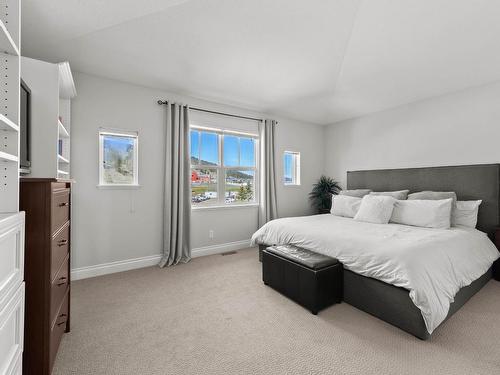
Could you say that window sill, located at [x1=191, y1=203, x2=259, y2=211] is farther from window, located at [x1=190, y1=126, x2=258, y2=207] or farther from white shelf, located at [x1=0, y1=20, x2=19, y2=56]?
white shelf, located at [x1=0, y1=20, x2=19, y2=56]

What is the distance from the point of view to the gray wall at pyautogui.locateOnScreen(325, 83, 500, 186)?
3129 millimetres

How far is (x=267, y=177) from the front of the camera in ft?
14.2

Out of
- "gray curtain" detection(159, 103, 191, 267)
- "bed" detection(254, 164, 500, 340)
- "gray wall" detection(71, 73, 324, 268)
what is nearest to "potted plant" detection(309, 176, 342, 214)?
"bed" detection(254, 164, 500, 340)

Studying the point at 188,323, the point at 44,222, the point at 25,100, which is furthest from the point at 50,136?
the point at 188,323

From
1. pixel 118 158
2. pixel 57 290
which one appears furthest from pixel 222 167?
pixel 57 290

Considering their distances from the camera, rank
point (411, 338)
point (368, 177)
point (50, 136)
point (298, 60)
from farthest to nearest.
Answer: point (368, 177) < point (298, 60) < point (50, 136) < point (411, 338)

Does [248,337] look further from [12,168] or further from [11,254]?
[12,168]

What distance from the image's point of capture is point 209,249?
151 inches

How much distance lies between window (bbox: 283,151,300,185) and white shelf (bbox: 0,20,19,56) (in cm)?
428

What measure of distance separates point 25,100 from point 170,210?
200 cm

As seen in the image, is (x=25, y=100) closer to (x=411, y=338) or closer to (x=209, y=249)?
(x=209, y=249)

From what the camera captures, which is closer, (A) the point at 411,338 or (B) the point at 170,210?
(A) the point at 411,338

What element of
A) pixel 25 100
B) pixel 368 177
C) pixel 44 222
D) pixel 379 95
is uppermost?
pixel 379 95

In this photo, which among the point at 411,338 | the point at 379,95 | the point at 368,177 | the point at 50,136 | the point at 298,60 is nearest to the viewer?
the point at 411,338
